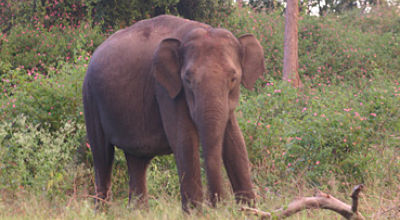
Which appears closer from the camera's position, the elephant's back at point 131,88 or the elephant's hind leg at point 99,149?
the elephant's back at point 131,88

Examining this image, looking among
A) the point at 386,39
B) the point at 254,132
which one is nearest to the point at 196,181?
the point at 254,132

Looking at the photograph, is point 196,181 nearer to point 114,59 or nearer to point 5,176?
point 114,59

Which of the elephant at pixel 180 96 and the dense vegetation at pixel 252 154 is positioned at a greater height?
the elephant at pixel 180 96

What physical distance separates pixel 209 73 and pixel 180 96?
43 centimetres

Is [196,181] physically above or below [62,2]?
below

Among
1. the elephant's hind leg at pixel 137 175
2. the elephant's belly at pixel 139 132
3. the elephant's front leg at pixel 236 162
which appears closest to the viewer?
the elephant's front leg at pixel 236 162

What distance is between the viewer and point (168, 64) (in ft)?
14.2

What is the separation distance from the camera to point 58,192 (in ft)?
18.0

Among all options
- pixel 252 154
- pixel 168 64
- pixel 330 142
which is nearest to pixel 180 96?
pixel 168 64

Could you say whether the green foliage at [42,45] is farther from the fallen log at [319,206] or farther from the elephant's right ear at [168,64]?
the fallen log at [319,206]

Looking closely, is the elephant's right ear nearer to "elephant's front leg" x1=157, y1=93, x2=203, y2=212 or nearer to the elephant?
the elephant

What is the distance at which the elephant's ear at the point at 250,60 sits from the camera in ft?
14.6

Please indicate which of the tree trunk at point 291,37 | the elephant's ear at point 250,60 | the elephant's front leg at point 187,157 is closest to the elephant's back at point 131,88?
the elephant's front leg at point 187,157

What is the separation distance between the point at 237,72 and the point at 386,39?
48.5ft
